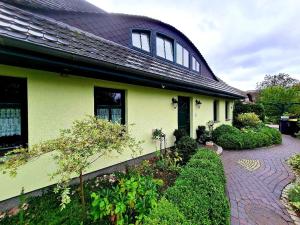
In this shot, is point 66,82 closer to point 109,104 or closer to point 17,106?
point 17,106

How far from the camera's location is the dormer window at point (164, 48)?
31.8 ft

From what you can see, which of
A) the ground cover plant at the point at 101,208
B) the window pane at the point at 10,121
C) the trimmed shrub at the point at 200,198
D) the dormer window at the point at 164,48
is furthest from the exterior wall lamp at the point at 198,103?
the window pane at the point at 10,121

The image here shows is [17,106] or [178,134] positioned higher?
[17,106]

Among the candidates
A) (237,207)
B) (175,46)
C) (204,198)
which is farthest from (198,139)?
(204,198)

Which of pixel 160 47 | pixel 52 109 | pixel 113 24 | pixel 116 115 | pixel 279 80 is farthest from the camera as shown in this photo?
pixel 279 80

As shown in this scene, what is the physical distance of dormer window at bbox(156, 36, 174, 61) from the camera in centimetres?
969

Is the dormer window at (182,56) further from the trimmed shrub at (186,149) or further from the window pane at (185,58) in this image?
the trimmed shrub at (186,149)

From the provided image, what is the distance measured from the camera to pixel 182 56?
11641mm

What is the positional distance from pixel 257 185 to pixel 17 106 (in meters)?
6.39

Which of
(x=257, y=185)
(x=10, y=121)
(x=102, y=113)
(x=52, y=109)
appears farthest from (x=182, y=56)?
(x=10, y=121)

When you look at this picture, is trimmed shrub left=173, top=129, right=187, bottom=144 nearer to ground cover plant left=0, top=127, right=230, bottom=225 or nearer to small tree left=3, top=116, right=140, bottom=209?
ground cover plant left=0, top=127, right=230, bottom=225

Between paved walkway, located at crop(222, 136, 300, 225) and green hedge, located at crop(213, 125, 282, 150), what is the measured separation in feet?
2.22

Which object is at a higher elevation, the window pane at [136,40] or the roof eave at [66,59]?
the window pane at [136,40]

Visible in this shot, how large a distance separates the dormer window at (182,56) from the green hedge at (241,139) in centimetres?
463
